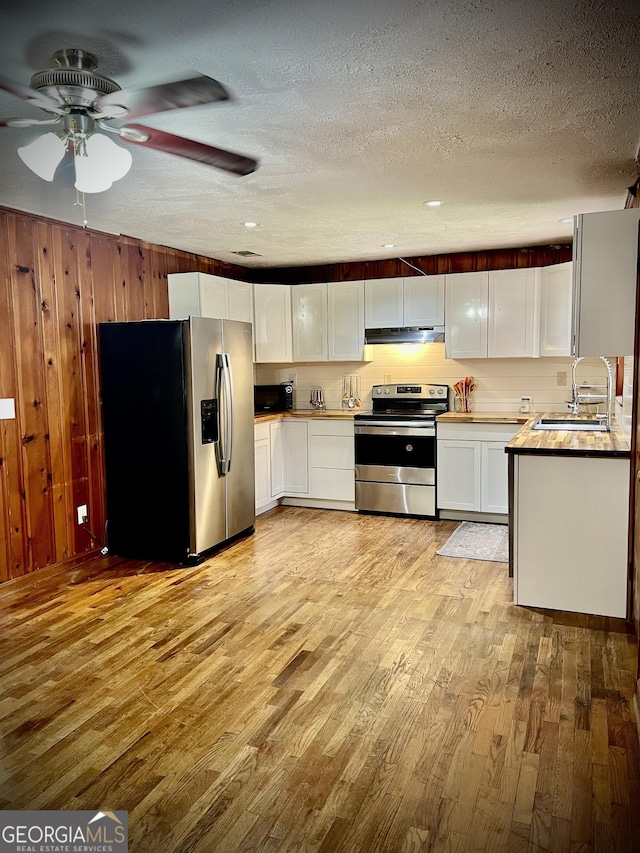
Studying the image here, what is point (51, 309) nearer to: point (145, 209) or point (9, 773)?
point (145, 209)

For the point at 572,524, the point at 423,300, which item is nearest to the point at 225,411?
the point at 423,300

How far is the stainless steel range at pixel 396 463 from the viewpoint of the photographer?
5398 millimetres

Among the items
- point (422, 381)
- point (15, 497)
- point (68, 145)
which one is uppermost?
point (68, 145)

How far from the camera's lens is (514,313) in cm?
535

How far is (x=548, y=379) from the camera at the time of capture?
5578 mm

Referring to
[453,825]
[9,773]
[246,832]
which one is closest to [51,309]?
[9,773]

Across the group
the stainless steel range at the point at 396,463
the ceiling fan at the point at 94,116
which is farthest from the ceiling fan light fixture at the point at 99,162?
the stainless steel range at the point at 396,463

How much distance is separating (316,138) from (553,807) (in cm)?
262

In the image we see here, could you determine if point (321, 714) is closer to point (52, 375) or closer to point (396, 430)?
point (52, 375)

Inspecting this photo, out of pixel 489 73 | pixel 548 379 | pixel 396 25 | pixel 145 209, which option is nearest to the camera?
pixel 396 25

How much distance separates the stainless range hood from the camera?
18.6 feet

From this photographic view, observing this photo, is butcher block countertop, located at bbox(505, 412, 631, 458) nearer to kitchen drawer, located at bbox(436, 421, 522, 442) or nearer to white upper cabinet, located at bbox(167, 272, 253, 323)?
kitchen drawer, located at bbox(436, 421, 522, 442)

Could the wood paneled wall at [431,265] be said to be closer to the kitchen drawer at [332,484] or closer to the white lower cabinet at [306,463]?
the white lower cabinet at [306,463]

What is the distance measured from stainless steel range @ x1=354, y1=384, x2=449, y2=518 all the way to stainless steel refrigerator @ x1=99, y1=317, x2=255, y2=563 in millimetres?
1466
